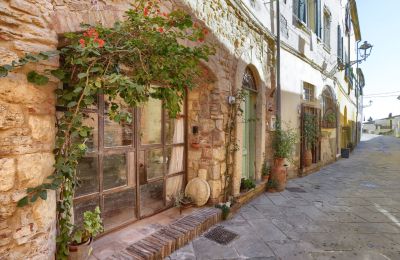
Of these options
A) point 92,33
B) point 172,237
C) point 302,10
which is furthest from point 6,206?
point 302,10

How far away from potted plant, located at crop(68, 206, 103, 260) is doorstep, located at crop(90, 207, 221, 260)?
0.27 m

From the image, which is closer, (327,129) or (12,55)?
(12,55)

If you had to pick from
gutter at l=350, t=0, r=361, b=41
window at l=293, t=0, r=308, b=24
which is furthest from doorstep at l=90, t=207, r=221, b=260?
gutter at l=350, t=0, r=361, b=41

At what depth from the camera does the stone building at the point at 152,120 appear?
5.40ft

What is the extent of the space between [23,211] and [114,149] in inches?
48.3

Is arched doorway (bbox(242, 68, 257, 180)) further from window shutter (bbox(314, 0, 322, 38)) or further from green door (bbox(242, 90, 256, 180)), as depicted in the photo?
window shutter (bbox(314, 0, 322, 38))

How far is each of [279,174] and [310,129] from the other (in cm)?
278

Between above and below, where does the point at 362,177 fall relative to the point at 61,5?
below

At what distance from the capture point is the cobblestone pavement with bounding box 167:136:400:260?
2.81 m

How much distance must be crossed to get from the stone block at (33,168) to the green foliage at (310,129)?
7129 millimetres

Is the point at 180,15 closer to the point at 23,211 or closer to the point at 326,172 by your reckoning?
the point at 23,211

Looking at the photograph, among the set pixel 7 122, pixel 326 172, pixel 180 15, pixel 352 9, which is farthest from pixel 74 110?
pixel 352 9

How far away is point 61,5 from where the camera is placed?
6.13ft

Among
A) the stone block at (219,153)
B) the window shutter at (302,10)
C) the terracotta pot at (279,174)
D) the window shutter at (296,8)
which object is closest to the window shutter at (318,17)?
the window shutter at (302,10)
